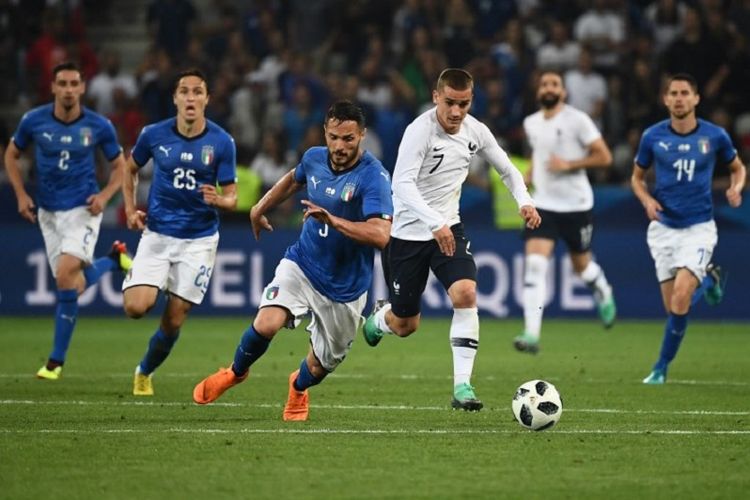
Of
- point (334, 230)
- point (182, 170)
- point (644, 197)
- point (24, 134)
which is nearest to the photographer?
point (334, 230)

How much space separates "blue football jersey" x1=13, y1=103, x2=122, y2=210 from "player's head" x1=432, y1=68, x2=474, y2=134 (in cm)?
395

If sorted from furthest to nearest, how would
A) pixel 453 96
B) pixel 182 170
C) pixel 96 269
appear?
pixel 96 269 < pixel 182 170 < pixel 453 96

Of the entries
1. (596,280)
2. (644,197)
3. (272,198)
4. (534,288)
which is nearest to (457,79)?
(272,198)

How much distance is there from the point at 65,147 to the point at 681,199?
5423mm

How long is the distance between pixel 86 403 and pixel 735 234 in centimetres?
1074

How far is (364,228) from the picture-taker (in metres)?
9.59

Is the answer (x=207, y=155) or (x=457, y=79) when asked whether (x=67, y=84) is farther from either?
(x=457, y=79)

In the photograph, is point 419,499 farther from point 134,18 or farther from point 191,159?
point 134,18

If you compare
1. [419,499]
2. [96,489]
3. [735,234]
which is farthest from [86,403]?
[735,234]

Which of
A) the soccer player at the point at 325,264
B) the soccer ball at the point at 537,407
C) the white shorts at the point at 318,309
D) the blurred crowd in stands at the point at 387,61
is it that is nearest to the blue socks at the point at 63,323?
the soccer player at the point at 325,264

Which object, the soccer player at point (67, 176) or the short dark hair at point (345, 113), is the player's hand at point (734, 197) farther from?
the soccer player at point (67, 176)

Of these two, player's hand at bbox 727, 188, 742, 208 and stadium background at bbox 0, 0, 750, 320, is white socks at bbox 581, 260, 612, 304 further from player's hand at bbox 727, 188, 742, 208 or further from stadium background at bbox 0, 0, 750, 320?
player's hand at bbox 727, 188, 742, 208

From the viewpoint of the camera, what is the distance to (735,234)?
1952 centimetres

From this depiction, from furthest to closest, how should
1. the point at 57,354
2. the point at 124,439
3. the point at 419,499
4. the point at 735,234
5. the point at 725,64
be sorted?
the point at 725,64
the point at 735,234
the point at 57,354
the point at 124,439
the point at 419,499
